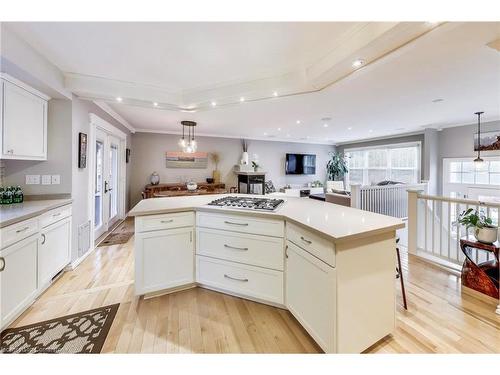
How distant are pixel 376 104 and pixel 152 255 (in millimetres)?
3856

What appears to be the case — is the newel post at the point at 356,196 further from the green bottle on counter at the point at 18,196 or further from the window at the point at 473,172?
the green bottle on counter at the point at 18,196

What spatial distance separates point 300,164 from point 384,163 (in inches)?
101

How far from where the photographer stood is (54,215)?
2242mm

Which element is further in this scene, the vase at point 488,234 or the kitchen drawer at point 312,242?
the vase at point 488,234

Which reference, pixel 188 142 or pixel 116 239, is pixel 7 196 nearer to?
pixel 116 239

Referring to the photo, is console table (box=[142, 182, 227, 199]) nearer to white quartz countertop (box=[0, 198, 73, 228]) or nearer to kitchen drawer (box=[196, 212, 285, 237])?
white quartz countertop (box=[0, 198, 73, 228])

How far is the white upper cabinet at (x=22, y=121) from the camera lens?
1940 mm

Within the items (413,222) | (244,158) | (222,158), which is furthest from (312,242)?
(222,158)

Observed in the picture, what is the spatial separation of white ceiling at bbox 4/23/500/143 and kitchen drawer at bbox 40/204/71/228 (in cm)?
142

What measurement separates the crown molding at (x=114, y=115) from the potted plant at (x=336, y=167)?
637cm

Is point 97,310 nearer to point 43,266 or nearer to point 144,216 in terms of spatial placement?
point 43,266

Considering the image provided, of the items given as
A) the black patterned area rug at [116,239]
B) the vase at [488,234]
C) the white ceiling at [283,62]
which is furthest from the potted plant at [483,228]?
the black patterned area rug at [116,239]

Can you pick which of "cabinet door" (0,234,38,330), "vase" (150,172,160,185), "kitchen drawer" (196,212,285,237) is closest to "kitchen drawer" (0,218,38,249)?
"cabinet door" (0,234,38,330)

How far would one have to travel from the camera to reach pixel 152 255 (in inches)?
78.0
